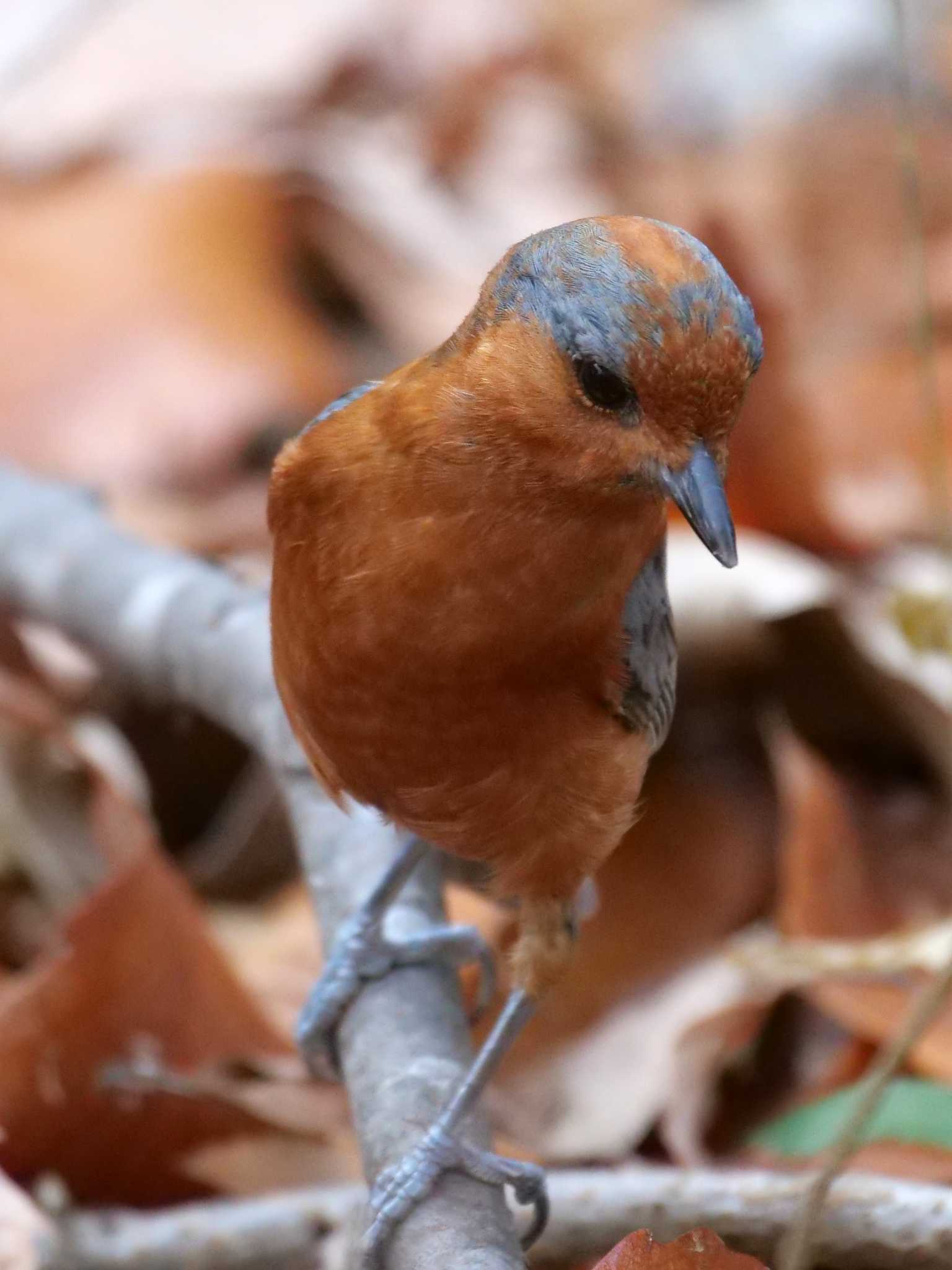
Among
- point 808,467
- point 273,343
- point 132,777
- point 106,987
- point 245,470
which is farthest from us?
point 273,343

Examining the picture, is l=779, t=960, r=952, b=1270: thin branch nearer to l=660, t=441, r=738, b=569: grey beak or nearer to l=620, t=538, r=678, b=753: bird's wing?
l=620, t=538, r=678, b=753: bird's wing

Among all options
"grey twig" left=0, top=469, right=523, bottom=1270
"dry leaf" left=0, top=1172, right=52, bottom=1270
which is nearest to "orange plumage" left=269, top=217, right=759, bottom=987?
"grey twig" left=0, top=469, right=523, bottom=1270

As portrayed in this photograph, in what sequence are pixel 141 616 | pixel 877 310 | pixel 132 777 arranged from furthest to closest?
pixel 877 310, pixel 132 777, pixel 141 616

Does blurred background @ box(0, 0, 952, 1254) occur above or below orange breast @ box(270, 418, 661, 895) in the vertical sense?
below

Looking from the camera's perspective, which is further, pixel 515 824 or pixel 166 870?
pixel 166 870

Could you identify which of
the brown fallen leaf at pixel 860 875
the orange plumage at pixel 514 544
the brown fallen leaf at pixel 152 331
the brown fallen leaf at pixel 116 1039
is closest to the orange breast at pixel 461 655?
the orange plumage at pixel 514 544

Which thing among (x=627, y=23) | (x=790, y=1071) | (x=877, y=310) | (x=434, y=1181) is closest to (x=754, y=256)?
(x=877, y=310)

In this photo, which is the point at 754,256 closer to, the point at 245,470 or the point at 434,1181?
the point at 245,470
